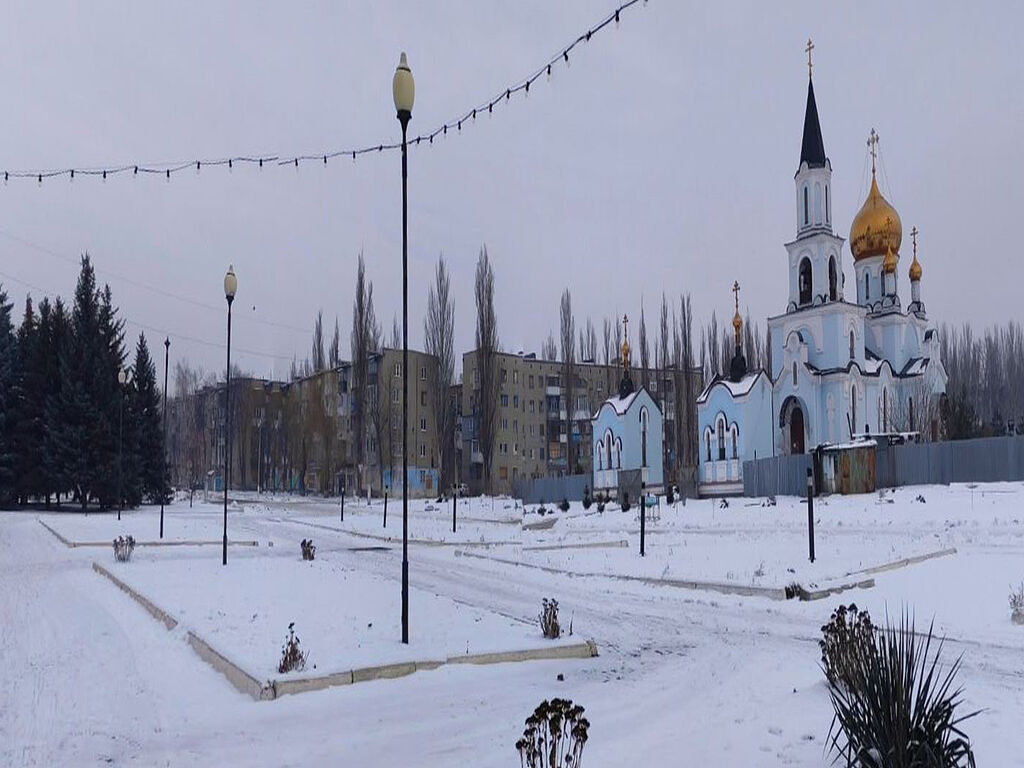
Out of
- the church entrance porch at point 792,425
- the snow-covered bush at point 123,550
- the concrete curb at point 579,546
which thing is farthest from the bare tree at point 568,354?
the snow-covered bush at point 123,550

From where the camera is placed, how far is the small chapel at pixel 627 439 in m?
55.9

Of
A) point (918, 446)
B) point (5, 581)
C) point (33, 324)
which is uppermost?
point (33, 324)

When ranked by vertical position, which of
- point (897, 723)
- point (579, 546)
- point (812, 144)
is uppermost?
point (812, 144)

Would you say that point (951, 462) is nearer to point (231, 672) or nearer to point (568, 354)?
point (231, 672)

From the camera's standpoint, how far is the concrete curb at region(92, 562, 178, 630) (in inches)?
452

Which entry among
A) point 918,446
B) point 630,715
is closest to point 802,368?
point 918,446

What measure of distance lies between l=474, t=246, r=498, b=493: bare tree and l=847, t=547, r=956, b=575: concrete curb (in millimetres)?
39135

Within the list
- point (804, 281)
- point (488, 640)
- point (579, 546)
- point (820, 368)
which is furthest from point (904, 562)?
point (804, 281)

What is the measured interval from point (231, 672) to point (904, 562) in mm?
12907

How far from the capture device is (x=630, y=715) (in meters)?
7.29

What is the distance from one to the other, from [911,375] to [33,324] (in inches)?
2199

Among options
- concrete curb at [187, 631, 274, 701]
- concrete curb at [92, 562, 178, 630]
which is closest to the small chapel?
concrete curb at [92, 562, 178, 630]

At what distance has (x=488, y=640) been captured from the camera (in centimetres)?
1010

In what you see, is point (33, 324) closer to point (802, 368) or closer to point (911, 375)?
point (802, 368)
